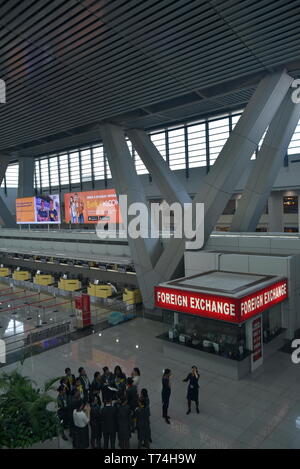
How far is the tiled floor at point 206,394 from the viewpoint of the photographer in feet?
21.5

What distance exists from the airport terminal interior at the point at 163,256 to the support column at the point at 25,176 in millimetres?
8825

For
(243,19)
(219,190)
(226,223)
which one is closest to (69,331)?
(219,190)

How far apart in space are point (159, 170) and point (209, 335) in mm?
9108

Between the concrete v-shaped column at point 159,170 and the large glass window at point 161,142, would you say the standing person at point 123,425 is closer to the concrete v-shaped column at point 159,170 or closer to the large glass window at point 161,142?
the concrete v-shaped column at point 159,170

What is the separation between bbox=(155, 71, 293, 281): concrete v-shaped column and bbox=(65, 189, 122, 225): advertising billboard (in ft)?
29.5

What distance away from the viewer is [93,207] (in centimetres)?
2280

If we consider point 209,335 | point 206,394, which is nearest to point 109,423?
point 206,394

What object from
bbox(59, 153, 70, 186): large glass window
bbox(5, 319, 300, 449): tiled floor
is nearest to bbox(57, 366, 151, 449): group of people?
bbox(5, 319, 300, 449): tiled floor

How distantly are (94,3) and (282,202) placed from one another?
710 inches

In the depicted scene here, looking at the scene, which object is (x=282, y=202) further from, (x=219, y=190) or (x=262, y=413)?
(x=262, y=413)

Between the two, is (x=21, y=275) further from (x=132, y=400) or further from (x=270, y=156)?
(x=132, y=400)

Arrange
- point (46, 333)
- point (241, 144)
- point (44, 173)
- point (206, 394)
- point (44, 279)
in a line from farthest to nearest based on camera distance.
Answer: point (44, 173)
point (44, 279)
point (46, 333)
point (241, 144)
point (206, 394)

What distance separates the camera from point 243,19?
27.5ft

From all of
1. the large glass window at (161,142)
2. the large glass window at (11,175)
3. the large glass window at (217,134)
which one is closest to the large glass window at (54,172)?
the large glass window at (11,175)
